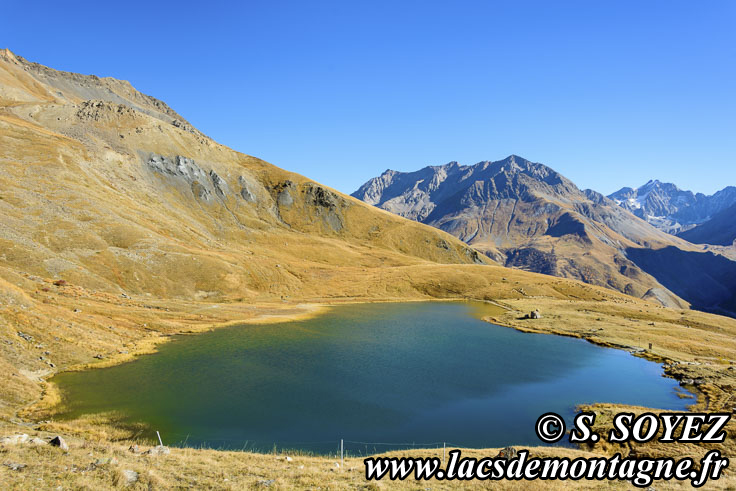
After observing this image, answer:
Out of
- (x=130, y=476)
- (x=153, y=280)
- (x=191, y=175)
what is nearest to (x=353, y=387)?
(x=130, y=476)

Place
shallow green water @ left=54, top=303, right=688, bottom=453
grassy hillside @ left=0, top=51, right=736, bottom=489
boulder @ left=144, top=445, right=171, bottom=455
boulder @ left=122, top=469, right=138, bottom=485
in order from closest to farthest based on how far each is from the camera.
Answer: boulder @ left=122, top=469, right=138, bottom=485
boulder @ left=144, top=445, right=171, bottom=455
grassy hillside @ left=0, top=51, right=736, bottom=489
shallow green water @ left=54, top=303, right=688, bottom=453

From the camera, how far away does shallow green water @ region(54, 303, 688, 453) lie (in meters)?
32.6

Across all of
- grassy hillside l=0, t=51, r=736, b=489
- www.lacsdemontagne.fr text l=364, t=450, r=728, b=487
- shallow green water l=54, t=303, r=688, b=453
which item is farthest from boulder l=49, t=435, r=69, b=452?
www.lacsdemontagne.fr text l=364, t=450, r=728, b=487

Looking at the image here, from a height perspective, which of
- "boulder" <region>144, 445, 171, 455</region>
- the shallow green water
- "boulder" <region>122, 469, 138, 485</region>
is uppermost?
"boulder" <region>122, 469, 138, 485</region>

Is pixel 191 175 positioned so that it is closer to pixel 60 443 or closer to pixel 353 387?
pixel 353 387

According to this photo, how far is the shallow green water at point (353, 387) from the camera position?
107ft

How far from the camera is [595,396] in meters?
44.7

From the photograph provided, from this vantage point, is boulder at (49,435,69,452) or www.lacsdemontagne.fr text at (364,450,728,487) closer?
boulder at (49,435,69,452)

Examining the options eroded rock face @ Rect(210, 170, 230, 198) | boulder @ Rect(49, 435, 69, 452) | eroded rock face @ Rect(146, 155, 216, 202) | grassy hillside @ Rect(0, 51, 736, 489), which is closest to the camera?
boulder @ Rect(49, 435, 69, 452)

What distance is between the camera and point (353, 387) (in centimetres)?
4341

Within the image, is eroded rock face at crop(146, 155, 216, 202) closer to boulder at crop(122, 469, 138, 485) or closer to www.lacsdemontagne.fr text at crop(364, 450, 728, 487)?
boulder at crop(122, 469, 138, 485)

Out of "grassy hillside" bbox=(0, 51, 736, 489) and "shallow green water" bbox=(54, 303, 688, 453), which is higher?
"grassy hillside" bbox=(0, 51, 736, 489)

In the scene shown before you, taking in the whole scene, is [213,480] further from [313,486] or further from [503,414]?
[503,414]

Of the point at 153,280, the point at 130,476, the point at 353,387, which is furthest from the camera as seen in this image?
the point at 153,280
